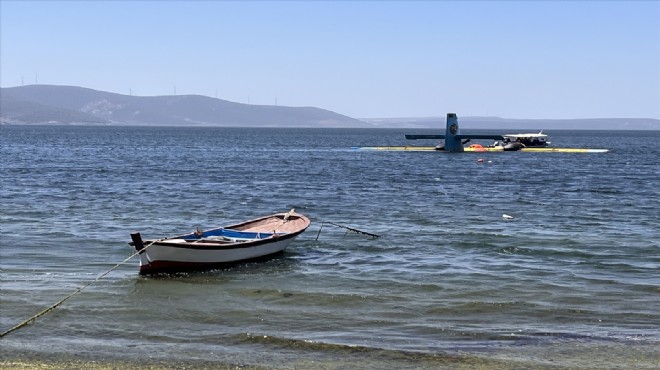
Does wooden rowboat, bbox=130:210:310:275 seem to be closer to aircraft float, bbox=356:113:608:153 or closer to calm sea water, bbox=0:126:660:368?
calm sea water, bbox=0:126:660:368

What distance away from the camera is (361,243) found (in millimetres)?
29031

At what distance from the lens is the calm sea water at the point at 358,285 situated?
15.3 metres

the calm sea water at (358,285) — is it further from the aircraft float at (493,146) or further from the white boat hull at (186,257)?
the aircraft float at (493,146)

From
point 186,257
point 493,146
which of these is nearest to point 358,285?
point 186,257

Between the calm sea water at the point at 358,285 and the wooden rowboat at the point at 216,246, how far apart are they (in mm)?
376

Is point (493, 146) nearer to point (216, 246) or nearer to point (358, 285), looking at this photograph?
point (216, 246)

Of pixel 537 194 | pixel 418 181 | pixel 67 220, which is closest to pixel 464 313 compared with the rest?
pixel 67 220

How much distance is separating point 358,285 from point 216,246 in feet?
13.2

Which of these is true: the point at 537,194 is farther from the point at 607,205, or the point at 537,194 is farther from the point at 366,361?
the point at 366,361

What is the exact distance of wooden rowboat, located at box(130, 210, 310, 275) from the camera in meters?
22.0

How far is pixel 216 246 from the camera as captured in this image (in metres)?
22.9

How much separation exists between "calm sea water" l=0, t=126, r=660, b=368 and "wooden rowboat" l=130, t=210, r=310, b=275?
1.23 ft

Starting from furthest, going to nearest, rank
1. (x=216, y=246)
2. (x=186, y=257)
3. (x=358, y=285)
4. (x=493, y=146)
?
1. (x=493, y=146)
2. (x=216, y=246)
3. (x=186, y=257)
4. (x=358, y=285)

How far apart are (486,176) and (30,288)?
5044 centimetres
